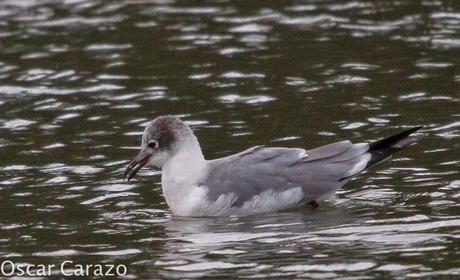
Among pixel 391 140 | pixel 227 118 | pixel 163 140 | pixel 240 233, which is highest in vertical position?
pixel 163 140

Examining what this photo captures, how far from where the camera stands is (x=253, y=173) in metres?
12.9

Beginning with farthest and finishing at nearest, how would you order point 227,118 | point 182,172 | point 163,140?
point 227,118, point 163,140, point 182,172

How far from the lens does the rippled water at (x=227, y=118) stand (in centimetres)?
1151

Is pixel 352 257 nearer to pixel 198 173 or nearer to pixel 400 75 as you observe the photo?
pixel 198 173

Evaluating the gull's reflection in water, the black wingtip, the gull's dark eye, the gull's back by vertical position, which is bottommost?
the gull's reflection in water

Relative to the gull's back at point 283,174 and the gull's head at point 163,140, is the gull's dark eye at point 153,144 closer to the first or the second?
the gull's head at point 163,140

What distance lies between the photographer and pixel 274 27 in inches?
803

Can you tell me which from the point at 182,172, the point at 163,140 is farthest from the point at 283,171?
the point at 163,140

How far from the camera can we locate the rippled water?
11.5m

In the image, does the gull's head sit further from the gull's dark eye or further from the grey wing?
the grey wing

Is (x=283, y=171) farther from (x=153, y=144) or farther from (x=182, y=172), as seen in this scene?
(x=153, y=144)

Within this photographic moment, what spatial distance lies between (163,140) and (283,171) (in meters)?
1.32

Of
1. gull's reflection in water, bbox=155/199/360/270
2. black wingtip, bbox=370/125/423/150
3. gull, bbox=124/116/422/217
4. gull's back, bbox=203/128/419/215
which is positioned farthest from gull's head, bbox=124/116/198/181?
black wingtip, bbox=370/125/423/150

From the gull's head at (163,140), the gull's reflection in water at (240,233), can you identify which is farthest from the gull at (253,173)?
the gull's reflection in water at (240,233)
